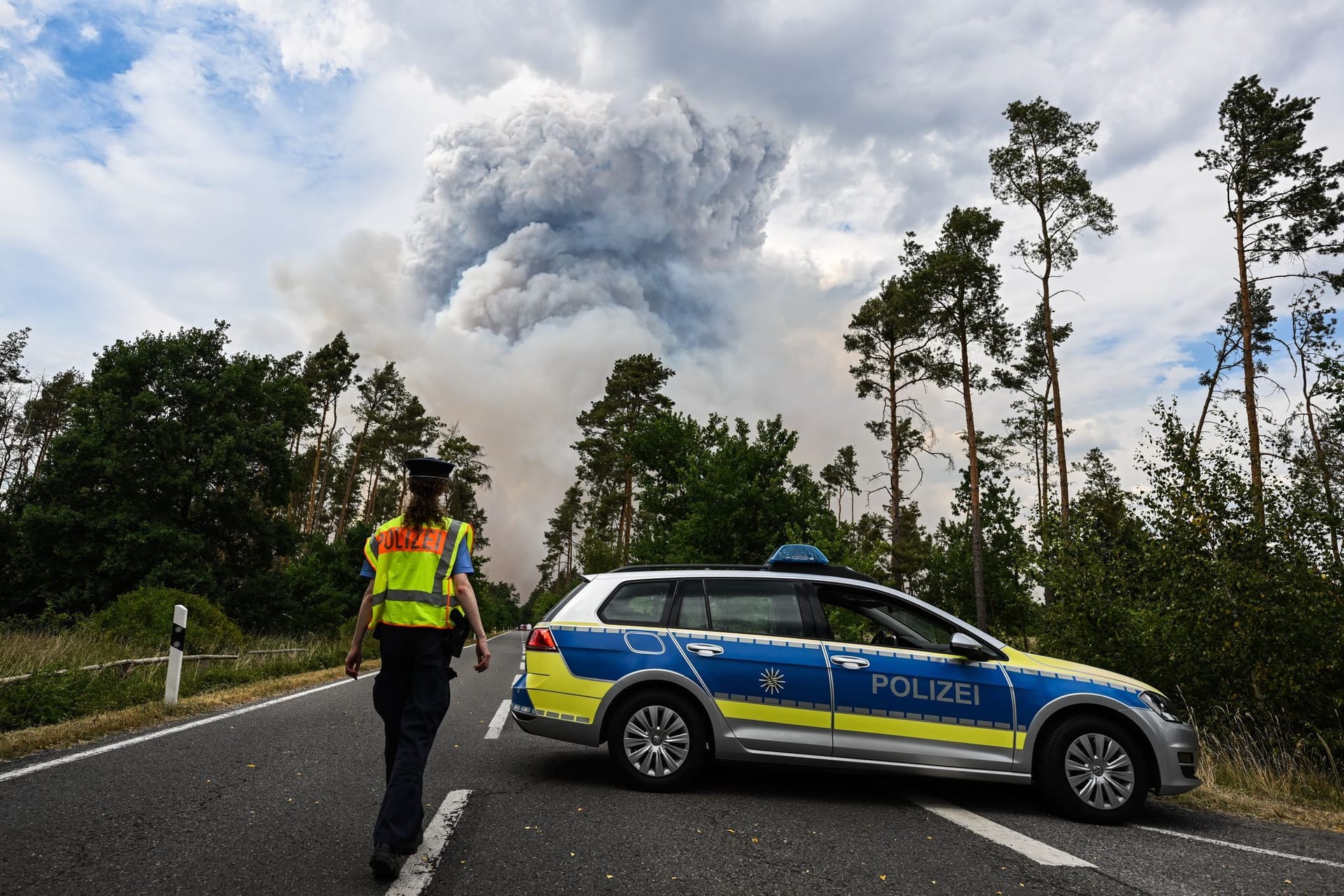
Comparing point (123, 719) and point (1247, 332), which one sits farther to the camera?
point (1247, 332)

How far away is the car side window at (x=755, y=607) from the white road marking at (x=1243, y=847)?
2.74 metres

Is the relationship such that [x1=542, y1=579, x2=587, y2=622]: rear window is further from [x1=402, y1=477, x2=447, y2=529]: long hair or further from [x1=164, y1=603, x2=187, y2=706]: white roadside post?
[x1=164, y1=603, x2=187, y2=706]: white roadside post

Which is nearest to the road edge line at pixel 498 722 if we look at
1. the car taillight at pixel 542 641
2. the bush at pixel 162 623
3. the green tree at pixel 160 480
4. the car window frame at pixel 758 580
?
the car taillight at pixel 542 641

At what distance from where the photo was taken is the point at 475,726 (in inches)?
321

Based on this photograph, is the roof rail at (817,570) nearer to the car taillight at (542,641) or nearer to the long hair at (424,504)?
the car taillight at (542,641)

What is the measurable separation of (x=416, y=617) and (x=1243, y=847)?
5.38m

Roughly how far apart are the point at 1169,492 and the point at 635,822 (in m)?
8.51

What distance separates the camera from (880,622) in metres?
6.00

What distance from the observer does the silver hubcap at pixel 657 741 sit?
5.48 metres

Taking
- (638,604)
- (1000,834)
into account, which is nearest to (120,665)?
(638,604)

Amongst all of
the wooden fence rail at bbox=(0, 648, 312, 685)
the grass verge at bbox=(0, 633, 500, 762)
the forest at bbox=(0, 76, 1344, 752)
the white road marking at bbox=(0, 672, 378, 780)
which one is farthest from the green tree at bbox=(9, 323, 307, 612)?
the white road marking at bbox=(0, 672, 378, 780)

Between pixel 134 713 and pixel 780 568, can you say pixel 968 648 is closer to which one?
pixel 780 568

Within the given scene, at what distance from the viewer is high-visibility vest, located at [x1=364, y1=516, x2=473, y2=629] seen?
377 centimetres

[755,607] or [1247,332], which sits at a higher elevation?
[1247,332]
